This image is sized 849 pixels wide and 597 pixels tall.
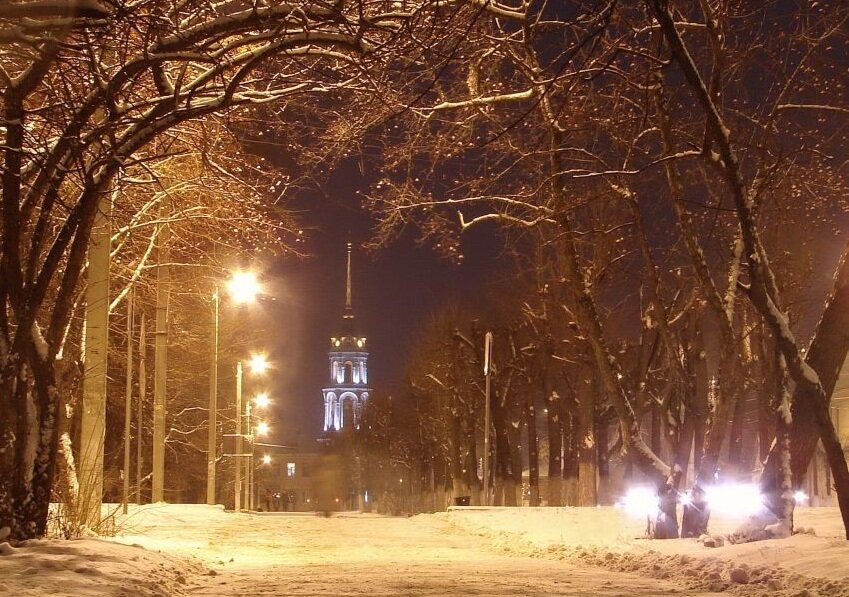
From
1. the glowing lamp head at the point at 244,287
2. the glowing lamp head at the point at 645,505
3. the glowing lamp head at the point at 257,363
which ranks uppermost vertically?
the glowing lamp head at the point at 244,287

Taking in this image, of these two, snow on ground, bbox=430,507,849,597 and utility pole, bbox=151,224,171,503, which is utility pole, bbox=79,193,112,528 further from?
utility pole, bbox=151,224,171,503

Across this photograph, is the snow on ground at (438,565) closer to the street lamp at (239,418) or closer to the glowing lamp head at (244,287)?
the glowing lamp head at (244,287)

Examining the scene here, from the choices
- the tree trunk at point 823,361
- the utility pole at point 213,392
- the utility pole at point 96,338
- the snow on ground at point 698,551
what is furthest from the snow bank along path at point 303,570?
the utility pole at point 213,392

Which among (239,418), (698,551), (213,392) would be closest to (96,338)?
(698,551)

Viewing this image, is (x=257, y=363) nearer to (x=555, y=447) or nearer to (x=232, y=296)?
(x=232, y=296)

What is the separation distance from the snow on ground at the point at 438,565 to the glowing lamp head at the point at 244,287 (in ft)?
40.3

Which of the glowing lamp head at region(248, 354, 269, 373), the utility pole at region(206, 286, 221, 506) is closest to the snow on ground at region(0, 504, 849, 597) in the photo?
the utility pole at region(206, 286, 221, 506)

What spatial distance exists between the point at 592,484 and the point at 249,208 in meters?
18.7

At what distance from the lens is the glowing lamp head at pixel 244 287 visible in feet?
106

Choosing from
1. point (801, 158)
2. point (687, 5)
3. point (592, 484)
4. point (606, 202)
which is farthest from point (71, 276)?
point (592, 484)

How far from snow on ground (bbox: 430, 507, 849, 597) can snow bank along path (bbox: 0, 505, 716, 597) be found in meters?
0.46

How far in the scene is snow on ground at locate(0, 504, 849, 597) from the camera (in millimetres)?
10195

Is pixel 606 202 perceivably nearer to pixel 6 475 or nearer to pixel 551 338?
pixel 551 338

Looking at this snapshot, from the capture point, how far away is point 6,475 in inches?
456
